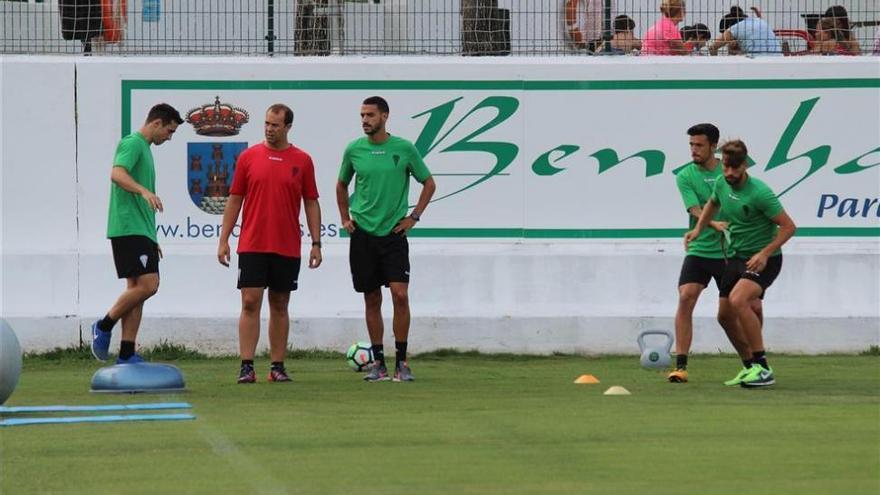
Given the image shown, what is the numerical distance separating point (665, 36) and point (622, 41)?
43 centimetres

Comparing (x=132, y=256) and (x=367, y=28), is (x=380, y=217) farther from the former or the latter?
(x=367, y=28)

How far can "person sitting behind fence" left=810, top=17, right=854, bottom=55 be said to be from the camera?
1742 cm

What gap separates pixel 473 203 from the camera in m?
16.9

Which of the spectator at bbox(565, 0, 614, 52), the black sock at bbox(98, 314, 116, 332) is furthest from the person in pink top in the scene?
the black sock at bbox(98, 314, 116, 332)

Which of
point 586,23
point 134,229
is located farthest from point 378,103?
point 586,23

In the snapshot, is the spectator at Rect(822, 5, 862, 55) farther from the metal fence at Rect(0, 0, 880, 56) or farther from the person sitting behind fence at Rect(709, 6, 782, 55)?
the person sitting behind fence at Rect(709, 6, 782, 55)

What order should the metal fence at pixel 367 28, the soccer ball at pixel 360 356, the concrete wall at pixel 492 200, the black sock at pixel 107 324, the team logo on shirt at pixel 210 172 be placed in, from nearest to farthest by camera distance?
1. the black sock at pixel 107 324
2. the soccer ball at pixel 360 356
3. the concrete wall at pixel 492 200
4. the team logo on shirt at pixel 210 172
5. the metal fence at pixel 367 28

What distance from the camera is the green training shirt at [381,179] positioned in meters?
13.6

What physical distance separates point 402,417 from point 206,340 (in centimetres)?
608

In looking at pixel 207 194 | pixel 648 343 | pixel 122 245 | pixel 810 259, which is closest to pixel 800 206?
pixel 810 259

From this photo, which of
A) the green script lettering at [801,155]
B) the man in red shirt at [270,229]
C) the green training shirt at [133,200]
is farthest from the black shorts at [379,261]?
the green script lettering at [801,155]

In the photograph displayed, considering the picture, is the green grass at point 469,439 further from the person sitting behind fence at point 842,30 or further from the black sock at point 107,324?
the person sitting behind fence at point 842,30

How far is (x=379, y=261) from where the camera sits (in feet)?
44.9

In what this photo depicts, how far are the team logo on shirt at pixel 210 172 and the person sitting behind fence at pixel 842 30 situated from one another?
6.06 m
